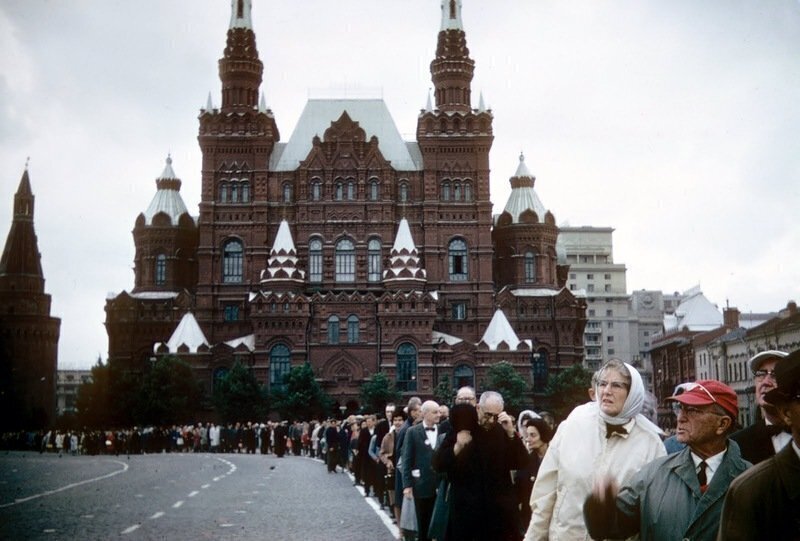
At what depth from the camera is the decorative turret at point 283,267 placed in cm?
7862

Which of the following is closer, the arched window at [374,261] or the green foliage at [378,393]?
the green foliage at [378,393]

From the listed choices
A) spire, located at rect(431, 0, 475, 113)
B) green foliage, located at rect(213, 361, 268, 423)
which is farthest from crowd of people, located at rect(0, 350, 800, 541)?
spire, located at rect(431, 0, 475, 113)

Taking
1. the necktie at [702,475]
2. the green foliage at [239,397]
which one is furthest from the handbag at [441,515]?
the green foliage at [239,397]

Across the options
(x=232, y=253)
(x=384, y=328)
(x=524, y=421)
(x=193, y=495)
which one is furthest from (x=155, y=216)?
(x=524, y=421)

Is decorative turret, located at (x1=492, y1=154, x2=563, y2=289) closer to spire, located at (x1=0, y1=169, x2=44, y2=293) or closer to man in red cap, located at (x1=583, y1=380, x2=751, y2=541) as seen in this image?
spire, located at (x1=0, y1=169, x2=44, y2=293)

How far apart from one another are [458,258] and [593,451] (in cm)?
7568

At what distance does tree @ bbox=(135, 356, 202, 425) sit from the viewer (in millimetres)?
70250

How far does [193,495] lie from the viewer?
2342cm

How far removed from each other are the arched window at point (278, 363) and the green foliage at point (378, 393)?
6.14 meters

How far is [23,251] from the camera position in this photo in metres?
20.0

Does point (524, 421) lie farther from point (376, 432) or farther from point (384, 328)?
point (384, 328)

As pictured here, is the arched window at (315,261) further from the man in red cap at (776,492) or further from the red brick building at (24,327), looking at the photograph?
the man in red cap at (776,492)

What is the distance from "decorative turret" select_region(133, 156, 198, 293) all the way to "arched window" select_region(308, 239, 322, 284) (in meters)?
11.2

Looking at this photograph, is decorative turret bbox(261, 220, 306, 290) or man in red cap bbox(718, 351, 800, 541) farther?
decorative turret bbox(261, 220, 306, 290)
